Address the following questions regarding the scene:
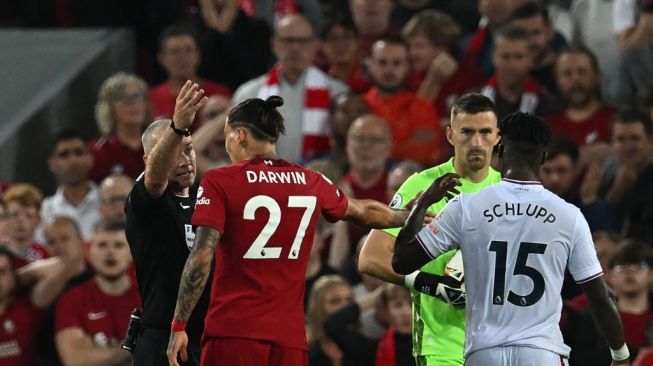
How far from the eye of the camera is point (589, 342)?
10812 millimetres

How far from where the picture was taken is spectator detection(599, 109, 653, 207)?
12344 millimetres

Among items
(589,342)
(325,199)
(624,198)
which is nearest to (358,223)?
(325,199)

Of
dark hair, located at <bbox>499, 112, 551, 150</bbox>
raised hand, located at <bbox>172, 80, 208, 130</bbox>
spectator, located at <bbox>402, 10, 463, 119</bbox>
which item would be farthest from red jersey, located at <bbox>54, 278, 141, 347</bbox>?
dark hair, located at <bbox>499, 112, 551, 150</bbox>

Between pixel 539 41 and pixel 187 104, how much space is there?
21.7 ft

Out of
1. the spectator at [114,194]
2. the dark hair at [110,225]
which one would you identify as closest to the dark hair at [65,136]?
the spectator at [114,194]

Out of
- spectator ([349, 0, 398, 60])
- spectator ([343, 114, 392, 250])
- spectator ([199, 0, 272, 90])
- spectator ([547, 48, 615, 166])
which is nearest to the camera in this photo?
spectator ([343, 114, 392, 250])

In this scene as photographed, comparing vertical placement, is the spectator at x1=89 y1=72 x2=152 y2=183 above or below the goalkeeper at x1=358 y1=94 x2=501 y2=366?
above

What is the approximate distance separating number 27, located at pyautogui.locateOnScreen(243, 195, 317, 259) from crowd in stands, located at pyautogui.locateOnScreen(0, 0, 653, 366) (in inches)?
124

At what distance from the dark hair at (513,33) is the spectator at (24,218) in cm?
395

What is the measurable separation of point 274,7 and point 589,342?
20.2 ft

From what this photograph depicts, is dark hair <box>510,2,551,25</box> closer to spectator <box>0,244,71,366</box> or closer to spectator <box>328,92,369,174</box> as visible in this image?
spectator <box>328,92,369,174</box>

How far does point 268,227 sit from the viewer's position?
786 cm

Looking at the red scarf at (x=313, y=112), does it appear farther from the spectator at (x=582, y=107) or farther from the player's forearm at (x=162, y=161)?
the player's forearm at (x=162, y=161)

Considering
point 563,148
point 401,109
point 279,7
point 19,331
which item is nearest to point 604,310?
point 563,148
